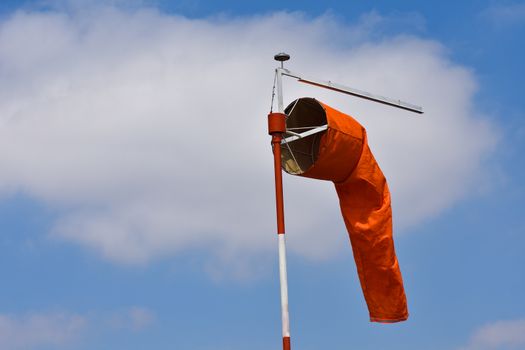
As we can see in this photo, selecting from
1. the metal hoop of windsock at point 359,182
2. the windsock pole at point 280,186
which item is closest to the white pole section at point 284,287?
the windsock pole at point 280,186

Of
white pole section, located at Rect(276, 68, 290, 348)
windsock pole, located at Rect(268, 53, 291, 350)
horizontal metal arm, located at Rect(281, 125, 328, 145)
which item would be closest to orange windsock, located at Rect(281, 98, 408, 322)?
horizontal metal arm, located at Rect(281, 125, 328, 145)

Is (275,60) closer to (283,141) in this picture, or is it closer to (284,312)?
(283,141)

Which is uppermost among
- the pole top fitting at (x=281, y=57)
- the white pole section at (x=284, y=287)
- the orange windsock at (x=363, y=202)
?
the pole top fitting at (x=281, y=57)

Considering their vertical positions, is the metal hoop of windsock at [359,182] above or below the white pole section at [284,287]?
above

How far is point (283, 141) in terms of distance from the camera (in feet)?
74.5

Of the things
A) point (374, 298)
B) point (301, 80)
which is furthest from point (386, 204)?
point (301, 80)

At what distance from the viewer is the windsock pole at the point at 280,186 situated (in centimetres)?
2103

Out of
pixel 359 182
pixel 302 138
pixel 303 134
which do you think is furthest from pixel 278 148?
pixel 359 182

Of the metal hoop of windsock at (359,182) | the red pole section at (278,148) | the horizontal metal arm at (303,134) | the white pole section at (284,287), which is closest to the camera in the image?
the white pole section at (284,287)

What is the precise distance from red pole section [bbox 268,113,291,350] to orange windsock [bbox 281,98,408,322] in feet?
4.73

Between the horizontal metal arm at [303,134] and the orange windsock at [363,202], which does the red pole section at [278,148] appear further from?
the orange windsock at [363,202]

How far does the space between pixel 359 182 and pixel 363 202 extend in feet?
1.87

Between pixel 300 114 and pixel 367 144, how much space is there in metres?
1.99

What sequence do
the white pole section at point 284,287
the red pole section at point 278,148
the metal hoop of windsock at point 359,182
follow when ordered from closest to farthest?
the white pole section at point 284,287 → the red pole section at point 278,148 → the metal hoop of windsock at point 359,182
